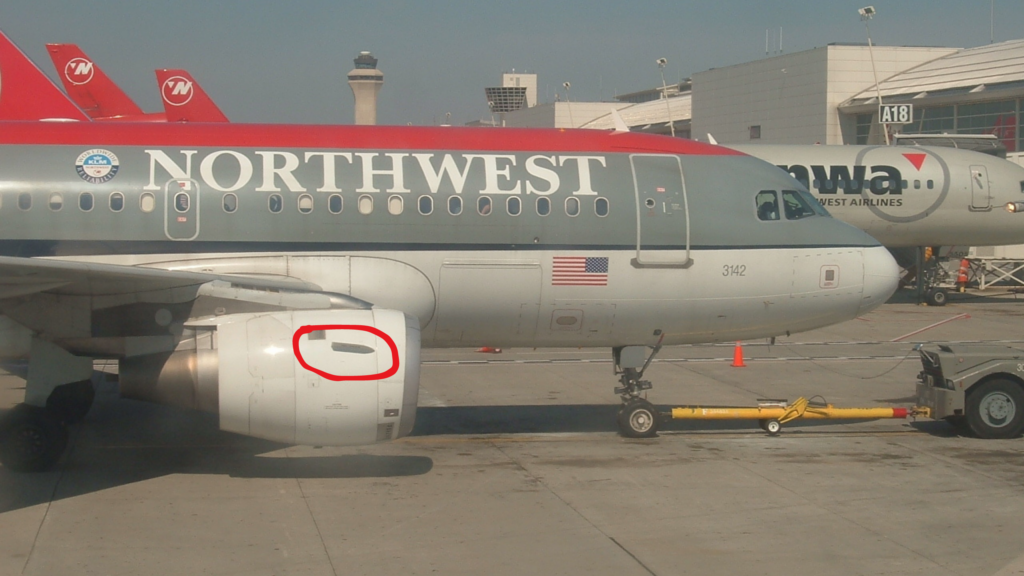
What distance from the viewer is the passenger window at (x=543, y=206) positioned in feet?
39.1

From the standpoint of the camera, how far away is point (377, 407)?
383 inches

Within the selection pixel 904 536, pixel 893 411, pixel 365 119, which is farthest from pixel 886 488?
pixel 365 119

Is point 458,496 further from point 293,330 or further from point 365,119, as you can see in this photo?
point 365,119

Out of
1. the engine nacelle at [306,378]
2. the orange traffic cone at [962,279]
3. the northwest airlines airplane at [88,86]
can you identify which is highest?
the northwest airlines airplane at [88,86]

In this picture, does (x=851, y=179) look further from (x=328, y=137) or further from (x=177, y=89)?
(x=328, y=137)

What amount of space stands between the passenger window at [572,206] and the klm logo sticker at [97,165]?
16.3 ft

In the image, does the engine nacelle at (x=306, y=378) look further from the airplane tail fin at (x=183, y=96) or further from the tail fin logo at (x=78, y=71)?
the airplane tail fin at (x=183, y=96)

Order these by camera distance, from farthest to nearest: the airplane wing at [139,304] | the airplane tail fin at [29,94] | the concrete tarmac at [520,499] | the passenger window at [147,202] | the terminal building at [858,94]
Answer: the terminal building at [858,94] → the airplane tail fin at [29,94] → the passenger window at [147,202] → the airplane wing at [139,304] → the concrete tarmac at [520,499]

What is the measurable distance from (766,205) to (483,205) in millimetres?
3460

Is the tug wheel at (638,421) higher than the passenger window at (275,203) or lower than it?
lower

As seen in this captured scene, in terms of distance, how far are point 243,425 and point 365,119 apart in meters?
96.2

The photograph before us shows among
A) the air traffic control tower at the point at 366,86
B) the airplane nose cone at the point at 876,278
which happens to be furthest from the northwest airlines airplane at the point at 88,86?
the air traffic control tower at the point at 366,86

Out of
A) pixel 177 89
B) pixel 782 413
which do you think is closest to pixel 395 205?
pixel 782 413

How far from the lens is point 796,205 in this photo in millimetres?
12703
